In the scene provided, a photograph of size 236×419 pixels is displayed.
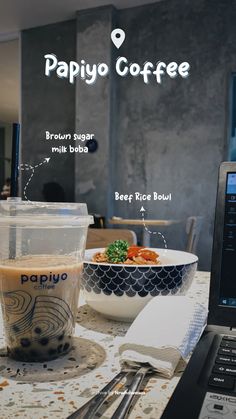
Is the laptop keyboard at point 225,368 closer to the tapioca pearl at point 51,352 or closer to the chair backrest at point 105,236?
the tapioca pearl at point 51,352

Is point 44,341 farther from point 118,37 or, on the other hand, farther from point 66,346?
point 118,37

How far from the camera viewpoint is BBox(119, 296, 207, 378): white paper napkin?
0.38m

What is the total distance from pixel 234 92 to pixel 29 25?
7.14 feet

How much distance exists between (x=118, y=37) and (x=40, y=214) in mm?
3675

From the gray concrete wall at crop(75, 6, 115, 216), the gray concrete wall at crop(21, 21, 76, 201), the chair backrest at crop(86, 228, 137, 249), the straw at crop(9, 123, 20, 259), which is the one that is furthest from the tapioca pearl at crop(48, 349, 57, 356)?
the gray concrete wall at crop(21, 21, 76, 201)

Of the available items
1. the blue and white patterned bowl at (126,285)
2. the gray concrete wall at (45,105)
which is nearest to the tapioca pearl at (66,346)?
the blue and white patterned bowl at (126,285)

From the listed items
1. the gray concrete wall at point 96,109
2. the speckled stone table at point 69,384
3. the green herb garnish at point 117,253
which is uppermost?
the gray concrete wall at point 96,109

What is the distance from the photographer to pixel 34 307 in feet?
1.30

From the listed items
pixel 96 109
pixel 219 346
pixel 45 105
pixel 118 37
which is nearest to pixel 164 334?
pixel 219 346

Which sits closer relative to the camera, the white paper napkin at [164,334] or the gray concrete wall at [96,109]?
the white paper napkin at [164,334]

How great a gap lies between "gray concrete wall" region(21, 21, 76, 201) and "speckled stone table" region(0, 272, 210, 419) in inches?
142

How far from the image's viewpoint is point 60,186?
4.05m

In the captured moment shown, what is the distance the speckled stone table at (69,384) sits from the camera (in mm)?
310

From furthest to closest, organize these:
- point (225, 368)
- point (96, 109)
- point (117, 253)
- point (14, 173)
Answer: point (96, 109) → point (117, 253) → point (14, 173) → point (225, 368)
